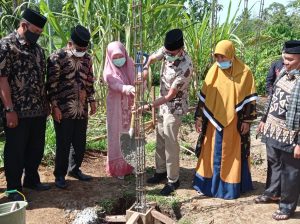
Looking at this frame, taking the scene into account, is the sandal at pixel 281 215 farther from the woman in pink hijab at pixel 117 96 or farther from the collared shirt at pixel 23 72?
the collared shirt at pixel 23 72

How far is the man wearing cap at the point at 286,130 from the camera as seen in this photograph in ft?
9.05

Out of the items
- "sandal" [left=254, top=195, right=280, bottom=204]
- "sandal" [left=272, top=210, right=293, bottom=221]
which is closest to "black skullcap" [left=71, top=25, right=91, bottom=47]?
"sandal" [left=254, top=195, right=280, bottom=204]

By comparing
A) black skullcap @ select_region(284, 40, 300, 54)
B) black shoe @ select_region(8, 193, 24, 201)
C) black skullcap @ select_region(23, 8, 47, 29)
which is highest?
black skullcap @ select_region(23, 8, 47, 29)

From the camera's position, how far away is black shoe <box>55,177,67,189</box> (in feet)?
11.8

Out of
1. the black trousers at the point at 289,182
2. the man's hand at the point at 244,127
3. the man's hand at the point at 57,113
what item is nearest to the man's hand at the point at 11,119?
the man's hand at the point at 57,113

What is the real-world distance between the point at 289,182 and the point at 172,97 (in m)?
1.19

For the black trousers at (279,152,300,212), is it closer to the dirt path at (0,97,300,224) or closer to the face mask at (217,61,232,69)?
the dirt path at (0,97,300,224)

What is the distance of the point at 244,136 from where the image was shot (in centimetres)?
333

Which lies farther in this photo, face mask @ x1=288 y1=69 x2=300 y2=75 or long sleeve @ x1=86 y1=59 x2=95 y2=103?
long sleeve @ x1=86 y1=59 x2=95 y2=103

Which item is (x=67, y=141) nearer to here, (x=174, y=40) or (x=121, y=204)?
(x=121, y=204)

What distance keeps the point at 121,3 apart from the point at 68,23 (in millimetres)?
900

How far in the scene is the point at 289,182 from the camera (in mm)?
2951

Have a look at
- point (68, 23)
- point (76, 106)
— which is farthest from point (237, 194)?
point (68, 23)

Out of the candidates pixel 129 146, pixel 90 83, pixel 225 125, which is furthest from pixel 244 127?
pixel 90 83
